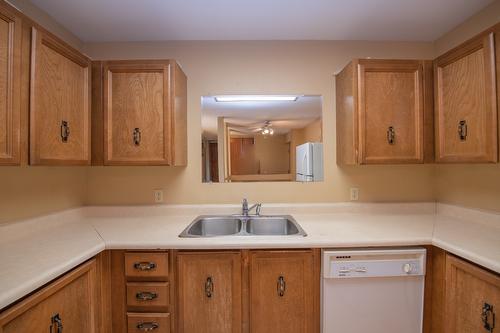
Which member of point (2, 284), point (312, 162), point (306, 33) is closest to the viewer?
point (2, 284)

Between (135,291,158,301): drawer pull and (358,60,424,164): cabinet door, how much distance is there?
1666 mm

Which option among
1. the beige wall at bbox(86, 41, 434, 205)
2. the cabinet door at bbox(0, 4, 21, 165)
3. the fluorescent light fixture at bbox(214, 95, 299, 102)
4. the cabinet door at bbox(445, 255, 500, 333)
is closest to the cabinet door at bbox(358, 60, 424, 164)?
the beige wall at bbox(86, 41, 434, 205)

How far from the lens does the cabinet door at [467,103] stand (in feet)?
4.36

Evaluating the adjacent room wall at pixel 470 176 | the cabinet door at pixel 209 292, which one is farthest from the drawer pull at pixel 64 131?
the adjacent room wall at pixel 470 176

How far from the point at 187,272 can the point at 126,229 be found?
1.87 feet

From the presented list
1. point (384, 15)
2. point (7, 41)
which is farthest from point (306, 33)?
point (7, 41)

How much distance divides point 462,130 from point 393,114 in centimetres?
41

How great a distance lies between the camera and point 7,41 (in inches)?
43.3

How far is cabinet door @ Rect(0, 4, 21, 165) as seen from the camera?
1.08 m

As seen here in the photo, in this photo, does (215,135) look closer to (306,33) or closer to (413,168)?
(306,33)

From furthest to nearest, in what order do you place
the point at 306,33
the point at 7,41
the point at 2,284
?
the point at 306,33 < the point at 7,41 < the point at 2,284

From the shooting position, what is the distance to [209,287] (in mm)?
1390

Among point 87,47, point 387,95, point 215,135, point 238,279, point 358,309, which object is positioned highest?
point 87,47

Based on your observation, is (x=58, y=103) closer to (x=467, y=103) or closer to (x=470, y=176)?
(x=467, y=103)
